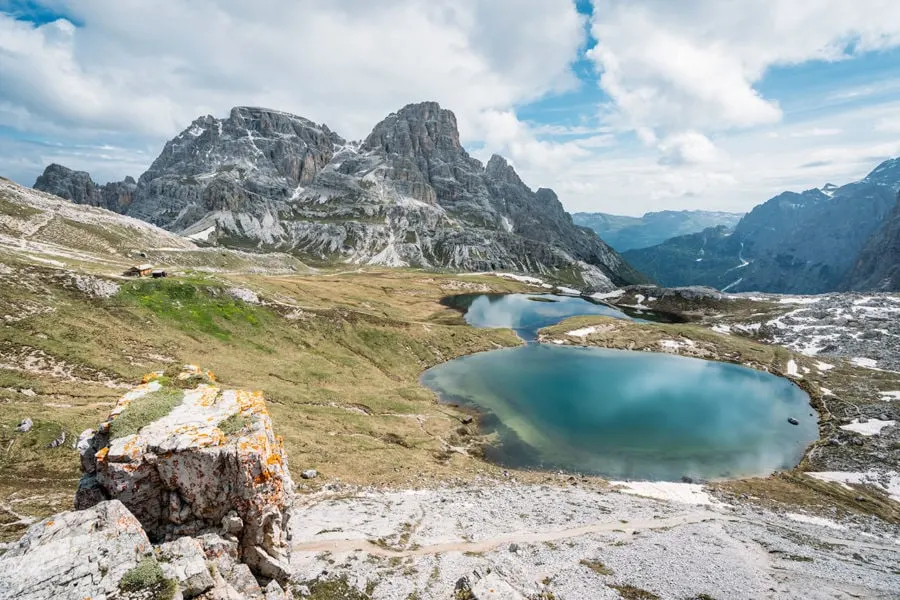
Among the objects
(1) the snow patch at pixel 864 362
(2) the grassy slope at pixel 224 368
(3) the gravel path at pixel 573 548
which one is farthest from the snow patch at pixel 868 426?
(2) the grassy slope at pixel 224 368

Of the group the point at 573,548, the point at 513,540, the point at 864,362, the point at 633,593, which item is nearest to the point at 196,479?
the point at 513,540

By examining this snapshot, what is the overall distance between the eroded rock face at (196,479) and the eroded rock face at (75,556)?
5.92 feet

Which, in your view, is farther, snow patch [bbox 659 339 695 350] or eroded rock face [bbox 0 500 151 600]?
snow patch [bbox 659 339 695 350]

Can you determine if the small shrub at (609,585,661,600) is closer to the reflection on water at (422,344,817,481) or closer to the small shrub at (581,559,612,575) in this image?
the small shrub at (581,559,612,575)

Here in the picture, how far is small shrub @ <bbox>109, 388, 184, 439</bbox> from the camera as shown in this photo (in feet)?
53.7

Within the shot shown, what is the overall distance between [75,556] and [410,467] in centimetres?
3410

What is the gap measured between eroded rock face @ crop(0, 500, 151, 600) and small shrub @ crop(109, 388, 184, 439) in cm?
342

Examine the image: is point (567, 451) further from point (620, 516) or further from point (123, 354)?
point (123, 354)

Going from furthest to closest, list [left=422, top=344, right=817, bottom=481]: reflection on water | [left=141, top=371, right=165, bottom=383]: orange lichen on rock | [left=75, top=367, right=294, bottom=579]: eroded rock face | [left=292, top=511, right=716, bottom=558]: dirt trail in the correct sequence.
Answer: [left=422, top=344, right=817, bottom=481]: reflection on water
[left=292, top=511, right=716, bottom=558]: dirt trail
[left=141, top=371, right=165, bottom=383]: orange lichen on rock
[left=75, top=367, right=294, bottom=579]: eroded rock face

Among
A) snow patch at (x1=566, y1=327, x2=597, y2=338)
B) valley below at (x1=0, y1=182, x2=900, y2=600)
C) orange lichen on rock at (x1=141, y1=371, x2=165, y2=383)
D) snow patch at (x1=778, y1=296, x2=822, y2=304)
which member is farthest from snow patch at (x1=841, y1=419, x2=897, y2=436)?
snow patch at (x1=778, y1=296, x2=822, y2=304)

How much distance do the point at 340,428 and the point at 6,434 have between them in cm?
2799

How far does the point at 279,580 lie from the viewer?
1717 cm

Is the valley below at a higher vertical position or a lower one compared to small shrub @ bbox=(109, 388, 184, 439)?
lower

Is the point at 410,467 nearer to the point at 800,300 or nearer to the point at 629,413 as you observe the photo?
the point at 629,413
